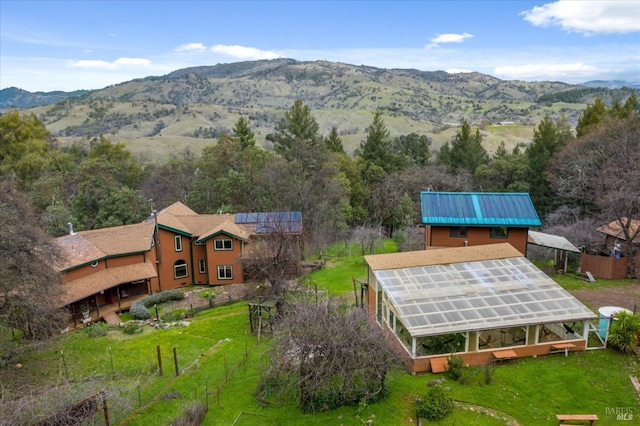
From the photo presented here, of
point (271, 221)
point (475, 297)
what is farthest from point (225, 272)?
point (475, 297)

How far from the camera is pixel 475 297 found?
15.8 meters

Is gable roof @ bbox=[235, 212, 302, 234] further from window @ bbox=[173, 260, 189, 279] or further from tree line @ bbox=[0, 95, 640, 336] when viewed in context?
window @ bbox=[173, 260, 189, 279]

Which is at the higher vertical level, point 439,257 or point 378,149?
point 378,149

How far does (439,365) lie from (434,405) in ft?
7.77

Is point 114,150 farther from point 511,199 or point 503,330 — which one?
point 503,330

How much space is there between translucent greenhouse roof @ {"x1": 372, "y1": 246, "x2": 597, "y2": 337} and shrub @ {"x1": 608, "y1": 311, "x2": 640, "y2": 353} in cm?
105

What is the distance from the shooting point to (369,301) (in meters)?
19.8

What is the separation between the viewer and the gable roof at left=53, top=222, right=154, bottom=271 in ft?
84.0

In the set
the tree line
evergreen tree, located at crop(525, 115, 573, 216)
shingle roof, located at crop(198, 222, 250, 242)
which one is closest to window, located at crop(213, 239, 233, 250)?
shingle roof, located at crop(198, 222, 250, 242)

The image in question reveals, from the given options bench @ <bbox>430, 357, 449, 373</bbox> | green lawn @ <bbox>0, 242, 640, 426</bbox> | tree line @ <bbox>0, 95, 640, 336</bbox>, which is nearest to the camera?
green lawn @ <bbox>0, 242, 640, 426</bbox>

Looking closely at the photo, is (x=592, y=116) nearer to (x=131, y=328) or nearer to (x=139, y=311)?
(x=139, y=311)

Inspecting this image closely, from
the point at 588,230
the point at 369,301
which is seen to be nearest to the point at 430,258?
the point at 369,301

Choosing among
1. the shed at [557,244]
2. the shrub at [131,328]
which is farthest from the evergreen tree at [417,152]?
the shrub at [131,328]

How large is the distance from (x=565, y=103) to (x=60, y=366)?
465 ft
